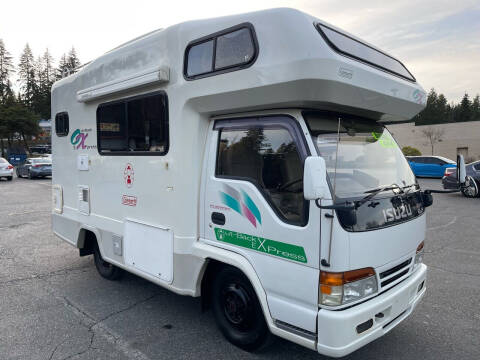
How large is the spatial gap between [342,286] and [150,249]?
2264 mm

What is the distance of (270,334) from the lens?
324 centimetres

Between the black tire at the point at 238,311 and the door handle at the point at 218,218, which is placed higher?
the door handle at the point at 218,218

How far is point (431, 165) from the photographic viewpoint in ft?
69.7

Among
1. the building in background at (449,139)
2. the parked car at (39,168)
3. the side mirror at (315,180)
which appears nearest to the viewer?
the side mirror at (315,180)

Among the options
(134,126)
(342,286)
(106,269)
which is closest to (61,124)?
(134,126)

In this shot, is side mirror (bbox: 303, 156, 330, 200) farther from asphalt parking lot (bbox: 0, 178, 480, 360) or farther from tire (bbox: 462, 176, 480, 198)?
tire (bbox: 462, 176, 480, 198)

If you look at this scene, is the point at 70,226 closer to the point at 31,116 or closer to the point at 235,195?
the point at 235,195

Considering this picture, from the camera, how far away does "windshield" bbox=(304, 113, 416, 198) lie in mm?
2900

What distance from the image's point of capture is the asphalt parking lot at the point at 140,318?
134 inches

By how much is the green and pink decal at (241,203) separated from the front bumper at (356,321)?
0.93 m

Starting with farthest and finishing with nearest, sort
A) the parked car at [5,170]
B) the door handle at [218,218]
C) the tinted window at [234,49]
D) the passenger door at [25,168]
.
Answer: the passenger door at [25,168] → the parked car at [5,170] → the door handle at [218,218] → the tinted window at [234,49]

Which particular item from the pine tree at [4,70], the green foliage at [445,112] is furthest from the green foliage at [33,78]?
the green foliage at [445,112]

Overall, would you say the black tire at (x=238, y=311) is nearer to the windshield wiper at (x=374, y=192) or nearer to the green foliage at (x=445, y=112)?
the windshield wiper at (x=374, y=192)

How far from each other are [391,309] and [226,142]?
205cm
